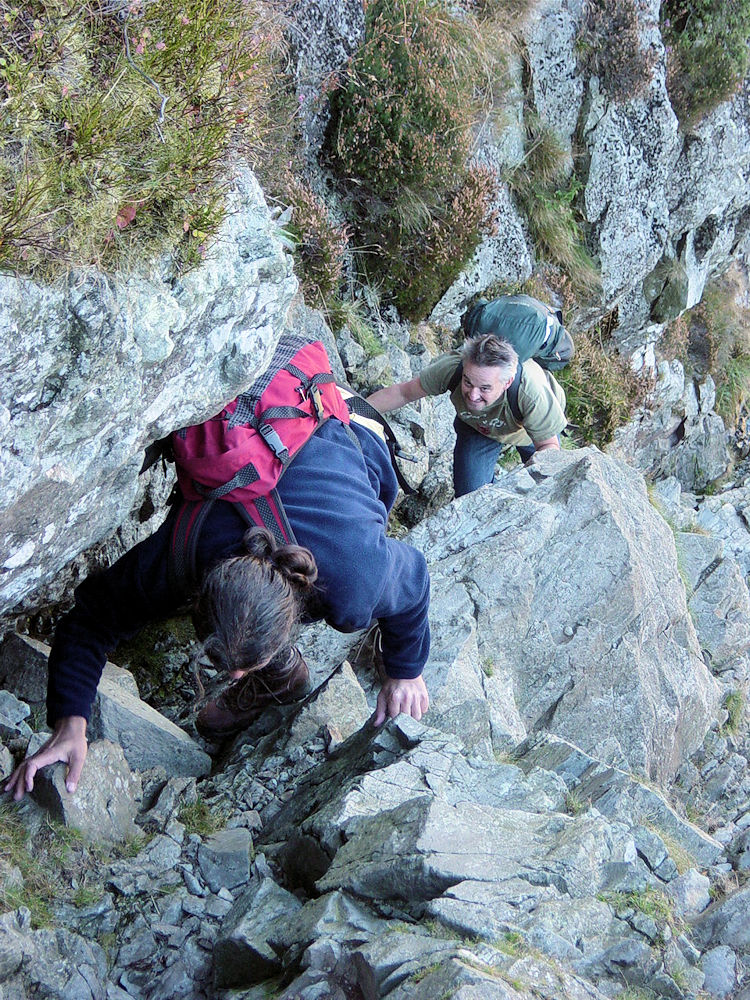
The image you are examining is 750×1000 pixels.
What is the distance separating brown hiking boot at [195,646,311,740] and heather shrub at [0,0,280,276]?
283 centimetres

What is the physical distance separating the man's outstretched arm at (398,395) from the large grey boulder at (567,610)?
40.6 inches

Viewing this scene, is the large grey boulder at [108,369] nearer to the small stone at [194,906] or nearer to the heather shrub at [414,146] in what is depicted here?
the small stone at [194,906]

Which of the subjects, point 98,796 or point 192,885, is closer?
point 192,885

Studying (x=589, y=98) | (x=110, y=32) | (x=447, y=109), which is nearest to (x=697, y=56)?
(x=589, y=98)

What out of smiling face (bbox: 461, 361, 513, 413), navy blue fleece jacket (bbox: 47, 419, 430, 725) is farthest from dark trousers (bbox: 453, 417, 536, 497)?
navy blue fleece jacket (bbox: 47, 419, 430, 725)

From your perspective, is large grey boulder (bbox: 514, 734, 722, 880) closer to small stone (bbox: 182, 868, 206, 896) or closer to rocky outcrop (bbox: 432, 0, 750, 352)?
small stone (bbox: 182, 868, 206, 896)

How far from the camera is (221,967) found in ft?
11.2

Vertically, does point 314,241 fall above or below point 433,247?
above

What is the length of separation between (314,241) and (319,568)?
5.36 m

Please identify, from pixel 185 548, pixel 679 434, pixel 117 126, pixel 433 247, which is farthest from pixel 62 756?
pixel 679 434

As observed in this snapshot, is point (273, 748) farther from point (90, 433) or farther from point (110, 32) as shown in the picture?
point (110, 32)

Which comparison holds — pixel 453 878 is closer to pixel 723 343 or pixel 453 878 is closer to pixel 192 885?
pixel 192 885

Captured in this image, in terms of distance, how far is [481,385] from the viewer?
6445 mm

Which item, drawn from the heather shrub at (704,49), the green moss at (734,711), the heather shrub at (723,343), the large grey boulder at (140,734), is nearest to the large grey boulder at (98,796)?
the large grey boulder at (140,734)
